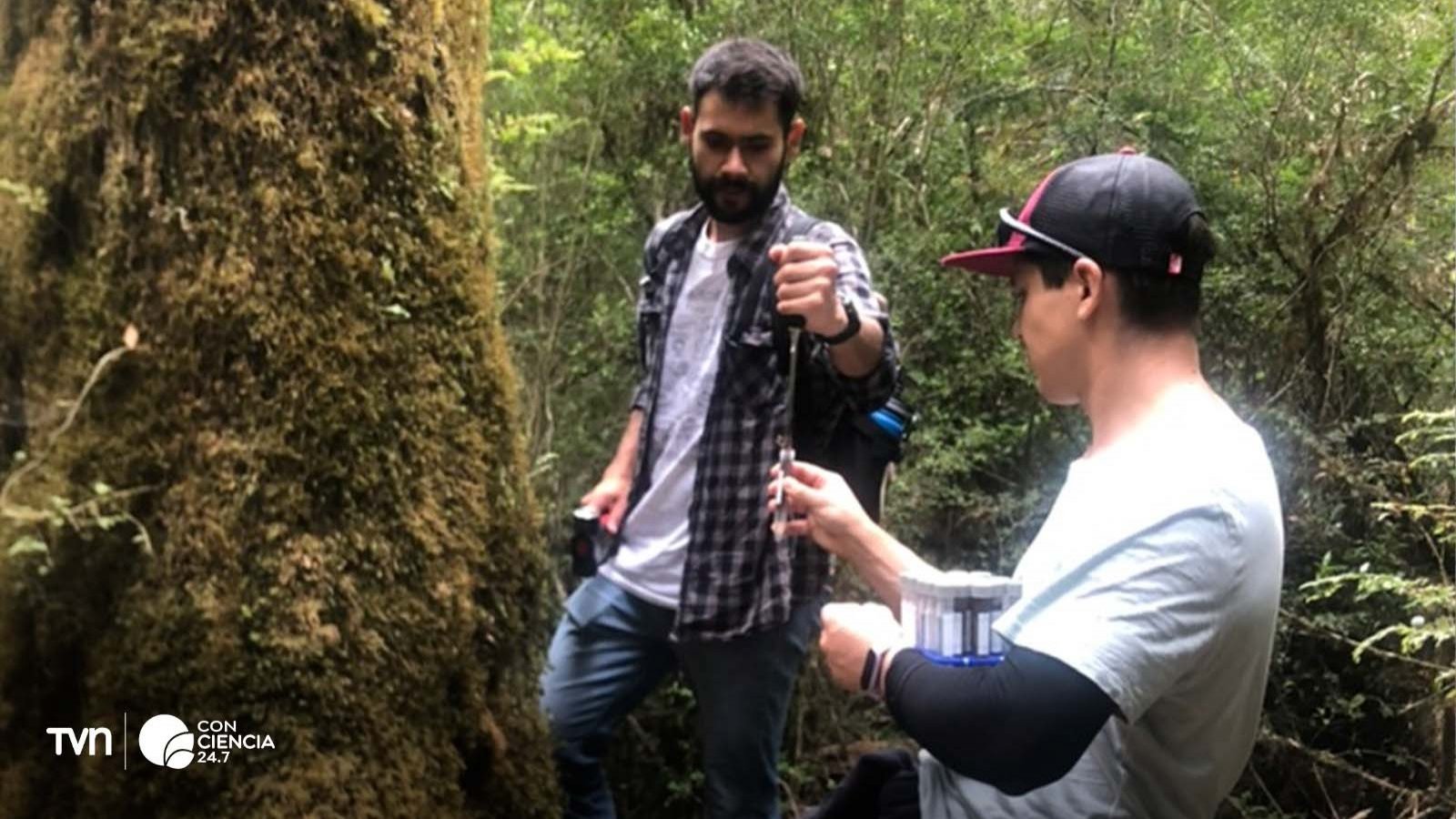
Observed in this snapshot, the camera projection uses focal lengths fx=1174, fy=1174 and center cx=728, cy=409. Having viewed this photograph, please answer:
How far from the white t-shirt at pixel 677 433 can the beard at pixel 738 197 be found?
0.25ft

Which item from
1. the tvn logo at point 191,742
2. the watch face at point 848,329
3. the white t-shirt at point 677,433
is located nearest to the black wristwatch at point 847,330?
the watch face at point 848,329

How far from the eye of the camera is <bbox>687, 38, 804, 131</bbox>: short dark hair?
281 centimetres

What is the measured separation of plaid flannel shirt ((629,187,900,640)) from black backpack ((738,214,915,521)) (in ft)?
0.06

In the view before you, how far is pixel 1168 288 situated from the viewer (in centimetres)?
161

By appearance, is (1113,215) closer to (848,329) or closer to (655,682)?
(848,329)

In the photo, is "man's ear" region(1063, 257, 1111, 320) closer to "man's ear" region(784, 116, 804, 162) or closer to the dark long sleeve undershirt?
the dark long sleeve undershirt

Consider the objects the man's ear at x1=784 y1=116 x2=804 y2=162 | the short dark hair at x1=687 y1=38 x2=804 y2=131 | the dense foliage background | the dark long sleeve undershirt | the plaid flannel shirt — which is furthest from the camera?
the dense foliage background

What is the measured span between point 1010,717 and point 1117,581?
0.21m

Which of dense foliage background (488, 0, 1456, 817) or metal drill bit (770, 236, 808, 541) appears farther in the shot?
dense foliage background (488, 0, 1456, 817)

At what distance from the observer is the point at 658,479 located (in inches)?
114

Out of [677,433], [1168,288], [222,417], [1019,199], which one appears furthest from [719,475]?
[1019,199]

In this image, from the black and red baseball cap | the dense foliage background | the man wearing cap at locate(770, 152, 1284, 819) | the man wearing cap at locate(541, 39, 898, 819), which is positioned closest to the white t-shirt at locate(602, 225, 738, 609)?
the man wearing cap at locate(541, 39, 898, 819)

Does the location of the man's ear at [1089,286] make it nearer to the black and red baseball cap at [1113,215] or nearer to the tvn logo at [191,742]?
the black and red baseball cap at [1113,215]

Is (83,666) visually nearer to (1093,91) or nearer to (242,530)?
(242,530)
